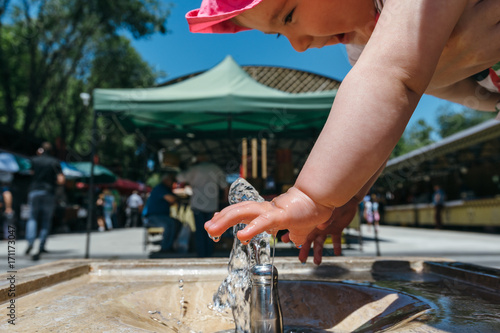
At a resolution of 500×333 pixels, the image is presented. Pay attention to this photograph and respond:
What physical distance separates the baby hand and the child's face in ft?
1.82

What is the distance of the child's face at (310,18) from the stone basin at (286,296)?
32.2 inches

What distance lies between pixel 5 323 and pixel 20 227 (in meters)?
12.7

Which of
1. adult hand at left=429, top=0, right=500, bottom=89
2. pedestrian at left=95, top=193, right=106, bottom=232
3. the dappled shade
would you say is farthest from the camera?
pedestrian at left=95, top=193, right=106, bottom=232

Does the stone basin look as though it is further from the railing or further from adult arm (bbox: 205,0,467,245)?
the railing

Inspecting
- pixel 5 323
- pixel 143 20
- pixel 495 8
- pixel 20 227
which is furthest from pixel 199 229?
pixel 143 20

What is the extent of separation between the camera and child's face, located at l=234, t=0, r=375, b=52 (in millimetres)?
1009

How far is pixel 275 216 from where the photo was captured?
70 cm

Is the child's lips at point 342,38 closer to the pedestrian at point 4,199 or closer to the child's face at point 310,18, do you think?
the child's face at point 310,18

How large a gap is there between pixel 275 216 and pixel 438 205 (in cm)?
1435

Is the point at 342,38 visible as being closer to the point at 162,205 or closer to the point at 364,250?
the point at 162,205

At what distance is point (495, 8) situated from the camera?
847mm

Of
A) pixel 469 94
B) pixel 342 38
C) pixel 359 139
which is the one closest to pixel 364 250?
pixel 469 94

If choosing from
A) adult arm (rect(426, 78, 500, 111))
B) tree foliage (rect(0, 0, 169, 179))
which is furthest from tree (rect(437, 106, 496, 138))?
adult arm (rect(426, 78, 500, 111))

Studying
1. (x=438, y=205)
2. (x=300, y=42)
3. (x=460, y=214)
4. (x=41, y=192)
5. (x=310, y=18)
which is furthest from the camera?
(x=438, y=205)
